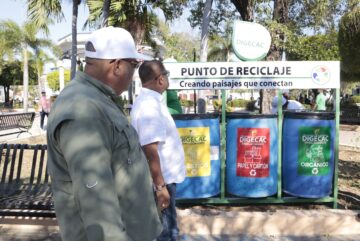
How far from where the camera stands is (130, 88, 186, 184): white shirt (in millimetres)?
2951

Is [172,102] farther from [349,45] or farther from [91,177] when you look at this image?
[349,45]

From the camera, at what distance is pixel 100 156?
5.01 ft

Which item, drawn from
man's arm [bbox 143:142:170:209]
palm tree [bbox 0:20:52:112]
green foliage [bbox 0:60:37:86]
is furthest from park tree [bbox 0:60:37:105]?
man's arm [bbox 143:142:170:209]

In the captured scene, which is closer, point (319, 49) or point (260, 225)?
point (260, 225)

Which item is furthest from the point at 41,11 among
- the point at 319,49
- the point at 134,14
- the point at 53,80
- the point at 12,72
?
the point at 53,80

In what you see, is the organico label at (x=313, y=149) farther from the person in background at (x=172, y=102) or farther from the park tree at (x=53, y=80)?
the park tree at (x=53, y=80)

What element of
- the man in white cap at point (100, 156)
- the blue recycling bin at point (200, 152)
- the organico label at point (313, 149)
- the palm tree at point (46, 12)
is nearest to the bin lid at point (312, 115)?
the organico label at point (313, 149)

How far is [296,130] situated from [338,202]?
1295 millimetres

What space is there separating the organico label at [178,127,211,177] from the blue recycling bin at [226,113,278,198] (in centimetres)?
30

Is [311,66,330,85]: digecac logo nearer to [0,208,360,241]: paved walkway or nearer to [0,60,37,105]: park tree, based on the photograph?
[0,208,360,241]: paved walkway

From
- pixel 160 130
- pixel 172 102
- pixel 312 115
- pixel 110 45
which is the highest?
pixel 110 45

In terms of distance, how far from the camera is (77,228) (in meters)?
1.64

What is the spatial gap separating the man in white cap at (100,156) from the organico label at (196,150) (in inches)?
120

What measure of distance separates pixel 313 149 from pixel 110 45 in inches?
151
